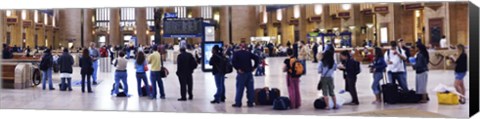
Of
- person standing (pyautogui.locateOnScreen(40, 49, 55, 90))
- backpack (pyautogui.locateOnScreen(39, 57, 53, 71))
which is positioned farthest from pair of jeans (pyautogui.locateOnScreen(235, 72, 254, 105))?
backpack (pyautogui.locateOnScreen(39, 57, 53, 71))

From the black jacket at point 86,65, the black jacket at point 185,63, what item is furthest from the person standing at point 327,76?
the black jacket at point 86,65

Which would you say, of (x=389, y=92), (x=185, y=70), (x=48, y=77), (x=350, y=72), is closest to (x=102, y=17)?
(x=48, y=77)

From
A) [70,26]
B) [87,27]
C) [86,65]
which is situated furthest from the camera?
[87,27]

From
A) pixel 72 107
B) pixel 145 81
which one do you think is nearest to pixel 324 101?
pixel 145 81

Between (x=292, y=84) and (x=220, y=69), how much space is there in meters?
1.58

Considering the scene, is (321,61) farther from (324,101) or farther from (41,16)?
(41,16)

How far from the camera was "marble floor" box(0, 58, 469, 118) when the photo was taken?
441 inches

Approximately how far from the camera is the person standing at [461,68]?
10375mm

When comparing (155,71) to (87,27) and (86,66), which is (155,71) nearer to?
(86,66)

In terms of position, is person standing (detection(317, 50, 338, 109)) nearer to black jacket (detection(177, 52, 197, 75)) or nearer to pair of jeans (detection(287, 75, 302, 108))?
pair of jeans (detection(287, 75, 302, 108))

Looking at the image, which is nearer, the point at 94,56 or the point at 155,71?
the point at 155,71

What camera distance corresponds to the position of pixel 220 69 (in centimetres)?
1236

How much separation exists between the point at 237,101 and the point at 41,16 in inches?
187

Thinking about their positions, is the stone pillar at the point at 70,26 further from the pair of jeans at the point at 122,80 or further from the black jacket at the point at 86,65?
the pair of jeans at the point at 122,80
